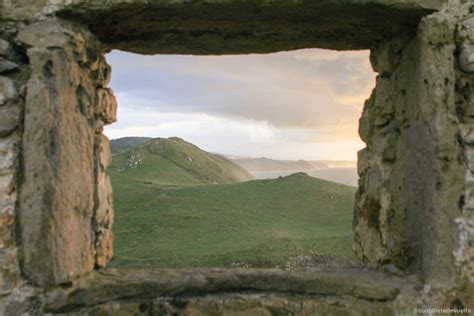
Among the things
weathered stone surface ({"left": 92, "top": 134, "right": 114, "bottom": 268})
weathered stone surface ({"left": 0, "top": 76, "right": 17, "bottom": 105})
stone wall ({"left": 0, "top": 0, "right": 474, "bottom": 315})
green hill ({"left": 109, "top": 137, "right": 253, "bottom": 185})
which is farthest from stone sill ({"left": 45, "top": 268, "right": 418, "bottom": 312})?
green hill ({"left": 109, "top": 137, "right": 253, "bottom": 185})

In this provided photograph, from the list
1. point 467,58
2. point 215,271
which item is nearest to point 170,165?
point 215,271

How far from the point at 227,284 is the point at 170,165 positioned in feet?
44.9

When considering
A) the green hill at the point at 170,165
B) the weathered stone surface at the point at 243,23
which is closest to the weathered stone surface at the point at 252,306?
the weathered stone surface at the point at 243,23

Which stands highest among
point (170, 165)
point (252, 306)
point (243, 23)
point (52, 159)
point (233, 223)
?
point (243, 23)

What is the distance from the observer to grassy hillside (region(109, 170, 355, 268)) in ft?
24.0

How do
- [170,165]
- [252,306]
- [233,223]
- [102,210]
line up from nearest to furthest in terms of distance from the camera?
[252,306] → [102,210] → [233,223] → [170,165]

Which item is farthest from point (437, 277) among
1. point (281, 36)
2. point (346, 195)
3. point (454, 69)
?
point (346, 195)

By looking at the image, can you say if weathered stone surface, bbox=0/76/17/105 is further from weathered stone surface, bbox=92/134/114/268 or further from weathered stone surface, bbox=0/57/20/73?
weathered stone surface, bbox=92/134/114/268

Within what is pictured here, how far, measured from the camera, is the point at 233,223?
9.60 m

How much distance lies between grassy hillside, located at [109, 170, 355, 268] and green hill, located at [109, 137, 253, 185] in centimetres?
114

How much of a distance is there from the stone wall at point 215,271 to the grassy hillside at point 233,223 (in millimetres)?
4344

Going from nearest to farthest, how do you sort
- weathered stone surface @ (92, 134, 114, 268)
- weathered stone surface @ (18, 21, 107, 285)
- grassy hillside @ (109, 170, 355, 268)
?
weathered stone surface @ (18, 21, 107, 285)
weathered stone surface @ (92, 134, 114, 268)
grassy hillside @ (109, 170, 355, 268)

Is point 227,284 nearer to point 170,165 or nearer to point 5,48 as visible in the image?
point 5,48

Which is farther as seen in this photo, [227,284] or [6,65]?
[227,284]
